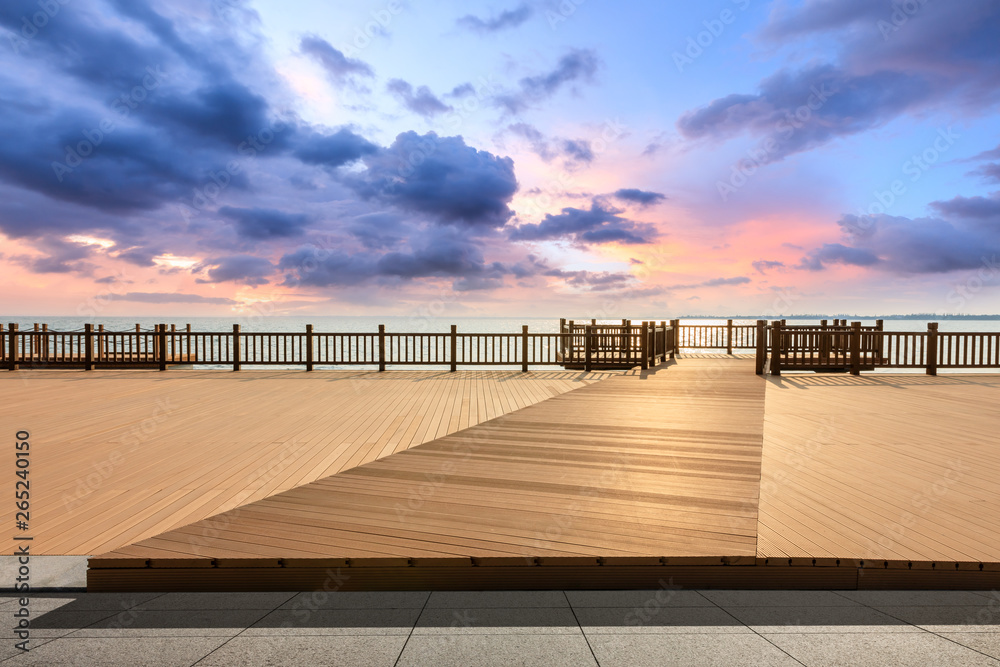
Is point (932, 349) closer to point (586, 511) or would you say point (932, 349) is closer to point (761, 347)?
point (761, 347)

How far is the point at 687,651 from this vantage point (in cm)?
210

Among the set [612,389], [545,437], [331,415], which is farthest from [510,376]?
[545,437]

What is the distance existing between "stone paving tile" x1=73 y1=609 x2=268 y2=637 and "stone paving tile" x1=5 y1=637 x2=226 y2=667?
4cm

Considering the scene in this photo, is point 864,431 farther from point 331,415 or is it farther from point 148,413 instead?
point 148,413

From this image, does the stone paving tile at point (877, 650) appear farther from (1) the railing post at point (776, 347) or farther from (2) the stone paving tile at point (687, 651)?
(1) the railing post at point (776, 347)

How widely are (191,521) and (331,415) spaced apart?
13.1ft

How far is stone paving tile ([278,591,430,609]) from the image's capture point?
246 cm

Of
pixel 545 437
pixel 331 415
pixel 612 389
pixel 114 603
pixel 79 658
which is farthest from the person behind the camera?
pixel 612 389

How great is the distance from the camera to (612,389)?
9094 millimetres

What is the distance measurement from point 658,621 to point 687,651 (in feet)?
0.79

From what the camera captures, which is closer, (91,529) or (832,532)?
(832,532)

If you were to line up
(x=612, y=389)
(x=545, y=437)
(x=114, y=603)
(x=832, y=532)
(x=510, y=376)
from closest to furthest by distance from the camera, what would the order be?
(x=114, y=603)
(x=832, y=532)
(x=545, y=437)
(x=612, y=389)
(x=510, y=376)

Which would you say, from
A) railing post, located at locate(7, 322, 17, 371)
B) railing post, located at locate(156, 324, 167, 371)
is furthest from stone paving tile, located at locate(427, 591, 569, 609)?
railing post, located at locate(7, 322, 17, 371)

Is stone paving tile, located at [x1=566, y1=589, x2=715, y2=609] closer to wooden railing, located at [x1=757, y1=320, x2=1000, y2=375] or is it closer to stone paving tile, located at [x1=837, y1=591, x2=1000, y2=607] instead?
stone paving tile, located at [x1=837, y1=591, x2=1000, y2=607]
